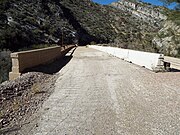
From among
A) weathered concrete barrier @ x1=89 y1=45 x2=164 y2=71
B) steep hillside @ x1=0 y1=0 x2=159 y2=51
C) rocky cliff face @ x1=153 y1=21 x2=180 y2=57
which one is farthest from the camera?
steep hillside @ x1=0 y1=0 x2=159 y2=51

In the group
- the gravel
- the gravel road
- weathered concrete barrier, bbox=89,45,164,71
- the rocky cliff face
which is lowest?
the gravel

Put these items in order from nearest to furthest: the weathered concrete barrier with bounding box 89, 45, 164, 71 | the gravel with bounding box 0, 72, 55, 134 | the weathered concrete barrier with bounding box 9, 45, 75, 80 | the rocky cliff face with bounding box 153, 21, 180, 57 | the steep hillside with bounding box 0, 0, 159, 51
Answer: the gravel with bounding box 0, 72, 55, 134 < the weathered concrete barrier with bounding box 9, 45, 75, 80 < the weathered concrete barrier with bounding box 89, 45, 164, 71 < the rocky cliff face with bounding box 153, 21, 180, 57 < the steep hillside with bounding box 0, 0, 159, 51

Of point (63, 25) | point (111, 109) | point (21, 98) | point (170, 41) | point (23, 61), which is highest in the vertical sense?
point (63, 25)

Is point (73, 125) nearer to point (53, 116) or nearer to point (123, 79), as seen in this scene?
point (53, 116)

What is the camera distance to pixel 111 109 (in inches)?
237

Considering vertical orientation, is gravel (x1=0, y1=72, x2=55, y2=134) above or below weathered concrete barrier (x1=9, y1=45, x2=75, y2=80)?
below

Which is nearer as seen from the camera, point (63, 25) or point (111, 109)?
point (111, 109)

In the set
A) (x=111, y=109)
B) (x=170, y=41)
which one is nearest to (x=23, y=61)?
(x=111, y=109)

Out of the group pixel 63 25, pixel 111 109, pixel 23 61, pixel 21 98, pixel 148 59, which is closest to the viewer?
pixel 111 109

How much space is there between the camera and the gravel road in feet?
15.8

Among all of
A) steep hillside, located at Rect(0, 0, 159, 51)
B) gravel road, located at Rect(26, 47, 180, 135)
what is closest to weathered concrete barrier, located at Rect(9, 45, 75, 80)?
gravel road, located at Rect(26, 47, 180, 135)

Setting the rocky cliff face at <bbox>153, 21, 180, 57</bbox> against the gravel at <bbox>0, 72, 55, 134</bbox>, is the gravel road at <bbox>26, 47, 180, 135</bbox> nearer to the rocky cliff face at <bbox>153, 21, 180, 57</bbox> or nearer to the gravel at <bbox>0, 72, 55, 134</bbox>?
the gravel at <bbox>0, 72, 55, 134</bbox>

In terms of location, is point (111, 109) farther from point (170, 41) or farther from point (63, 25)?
point (63, 25)

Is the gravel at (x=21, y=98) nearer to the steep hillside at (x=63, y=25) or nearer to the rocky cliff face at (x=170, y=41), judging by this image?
the rocky cliff face at (x=170, y=41)
